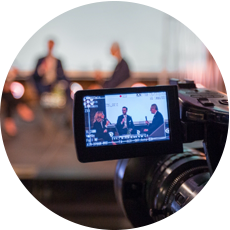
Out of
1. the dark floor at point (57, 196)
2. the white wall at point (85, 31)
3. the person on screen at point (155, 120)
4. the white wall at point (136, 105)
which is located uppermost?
the white wall at point (85, 31)

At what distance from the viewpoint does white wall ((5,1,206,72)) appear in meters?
3.77

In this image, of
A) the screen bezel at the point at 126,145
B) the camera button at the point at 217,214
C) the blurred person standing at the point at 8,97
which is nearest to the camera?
the camera button at the point at 217,214

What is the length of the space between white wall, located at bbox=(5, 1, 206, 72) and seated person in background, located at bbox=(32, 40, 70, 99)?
1.28 meters

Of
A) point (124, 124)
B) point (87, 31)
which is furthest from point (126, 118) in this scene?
point (87, 31)

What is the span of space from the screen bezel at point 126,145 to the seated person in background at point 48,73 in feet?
5.88

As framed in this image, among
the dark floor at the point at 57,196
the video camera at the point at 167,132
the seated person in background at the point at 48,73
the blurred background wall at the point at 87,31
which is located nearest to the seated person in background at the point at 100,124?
the video camera at the point at 167,132

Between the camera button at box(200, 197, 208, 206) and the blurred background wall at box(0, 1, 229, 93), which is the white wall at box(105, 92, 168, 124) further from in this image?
the blurred background wall at box(0, 1, 229, 93)

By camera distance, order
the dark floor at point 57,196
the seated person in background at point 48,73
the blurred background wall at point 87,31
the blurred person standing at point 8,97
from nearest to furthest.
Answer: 1. the dark floor at point 57,196
2. the seated person in background at point 48,73
3. the blurred person standing at point 8,97
4. the blurred background wall at point 87,31

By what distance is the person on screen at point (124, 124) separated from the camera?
60cm

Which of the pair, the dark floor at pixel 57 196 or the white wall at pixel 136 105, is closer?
the white wall at pixel 136 105

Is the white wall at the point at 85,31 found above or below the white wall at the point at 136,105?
above

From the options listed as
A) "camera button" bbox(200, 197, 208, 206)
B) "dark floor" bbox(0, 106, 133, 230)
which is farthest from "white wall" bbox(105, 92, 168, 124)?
"dark floor" bbox(0, 106, 133, 230)

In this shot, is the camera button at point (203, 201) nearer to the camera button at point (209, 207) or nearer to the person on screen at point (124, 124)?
the camera button at point (209, 207)

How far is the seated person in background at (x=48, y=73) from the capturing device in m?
2.34
